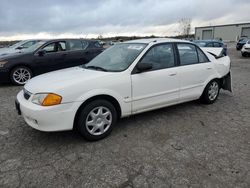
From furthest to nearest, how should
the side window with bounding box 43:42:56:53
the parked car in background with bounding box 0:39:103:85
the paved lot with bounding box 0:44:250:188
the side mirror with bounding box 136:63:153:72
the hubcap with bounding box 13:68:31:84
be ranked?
the side window with bounding box 43:42:56:53 → the hubcap with bounding box 13:68:31:84 → the parked car in background with bounding box 0:39:103:85 → the side mirror with bounding box 136:63:153:72 → the paved lot with bounding box 0:44:250:188

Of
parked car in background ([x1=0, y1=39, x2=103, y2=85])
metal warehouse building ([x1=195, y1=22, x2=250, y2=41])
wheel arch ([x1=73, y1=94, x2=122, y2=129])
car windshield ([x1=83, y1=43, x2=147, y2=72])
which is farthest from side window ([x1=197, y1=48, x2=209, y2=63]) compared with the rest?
metal warehouse building ([x1=195, y1=22, x2=250, y2=41])

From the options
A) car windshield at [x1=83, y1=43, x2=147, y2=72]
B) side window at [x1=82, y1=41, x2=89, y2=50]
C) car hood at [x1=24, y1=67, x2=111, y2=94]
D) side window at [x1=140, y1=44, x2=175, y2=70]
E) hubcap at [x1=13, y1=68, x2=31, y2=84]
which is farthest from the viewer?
side window at [x1=82, y1=41, x2=89, y2=50]

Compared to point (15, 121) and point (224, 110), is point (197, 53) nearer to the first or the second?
point (224, 110)

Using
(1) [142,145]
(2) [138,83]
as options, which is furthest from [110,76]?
(1) [142,145]

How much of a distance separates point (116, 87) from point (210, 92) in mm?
2600

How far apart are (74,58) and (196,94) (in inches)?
192

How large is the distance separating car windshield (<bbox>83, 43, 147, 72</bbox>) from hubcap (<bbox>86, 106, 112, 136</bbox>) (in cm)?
73

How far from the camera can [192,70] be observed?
4.40 metres

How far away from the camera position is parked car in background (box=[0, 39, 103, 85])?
23.1ft

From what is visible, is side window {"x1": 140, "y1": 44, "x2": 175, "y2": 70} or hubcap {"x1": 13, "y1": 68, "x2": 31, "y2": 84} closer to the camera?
side window {"x1": 140, "y1": 44, "x2": 175, "y2": 70}

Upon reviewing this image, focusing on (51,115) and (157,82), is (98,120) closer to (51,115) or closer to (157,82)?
(51,115)

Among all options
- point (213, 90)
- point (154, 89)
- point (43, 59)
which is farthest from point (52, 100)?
Answer: point (43, 59)

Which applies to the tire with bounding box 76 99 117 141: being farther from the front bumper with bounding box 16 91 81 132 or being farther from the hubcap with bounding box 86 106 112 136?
the front bumper with bounding box 16 91 81 132

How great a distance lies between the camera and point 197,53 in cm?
466
